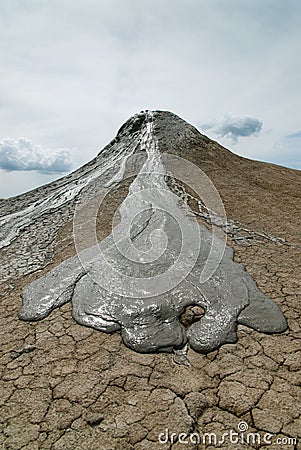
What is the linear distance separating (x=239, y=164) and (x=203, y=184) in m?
2.12

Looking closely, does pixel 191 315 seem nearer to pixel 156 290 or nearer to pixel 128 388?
pixel 156 290

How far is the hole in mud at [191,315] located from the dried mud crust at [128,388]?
0.33 meters

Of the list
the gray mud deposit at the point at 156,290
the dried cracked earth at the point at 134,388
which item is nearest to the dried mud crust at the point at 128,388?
the dried cracked earth at the point at 134,388

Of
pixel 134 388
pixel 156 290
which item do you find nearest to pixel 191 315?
pixel 156 290

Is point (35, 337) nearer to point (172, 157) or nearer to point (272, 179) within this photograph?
point (172, 157)

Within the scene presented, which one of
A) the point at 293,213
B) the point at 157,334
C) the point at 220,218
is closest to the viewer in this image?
the point at 157,334

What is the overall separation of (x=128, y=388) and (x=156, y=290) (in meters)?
1.00

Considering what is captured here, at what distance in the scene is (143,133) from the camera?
783cm

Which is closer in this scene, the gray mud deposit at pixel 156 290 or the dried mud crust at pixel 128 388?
the dried mud crust at pixel 128 388

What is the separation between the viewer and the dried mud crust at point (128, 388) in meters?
1.78

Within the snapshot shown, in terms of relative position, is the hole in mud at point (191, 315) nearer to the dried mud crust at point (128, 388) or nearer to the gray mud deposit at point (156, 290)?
the gray mud deposit at point (156, 290)

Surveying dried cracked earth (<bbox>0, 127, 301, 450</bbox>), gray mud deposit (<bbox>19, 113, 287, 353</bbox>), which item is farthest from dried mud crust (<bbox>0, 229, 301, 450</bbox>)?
gray mud deposit (<bbox>19, 113, 287, 353</bbox>)

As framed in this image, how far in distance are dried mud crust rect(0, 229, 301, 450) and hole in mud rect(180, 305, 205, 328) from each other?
13.0 inches

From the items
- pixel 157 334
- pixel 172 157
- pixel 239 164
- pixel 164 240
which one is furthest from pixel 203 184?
pixel 157 334
